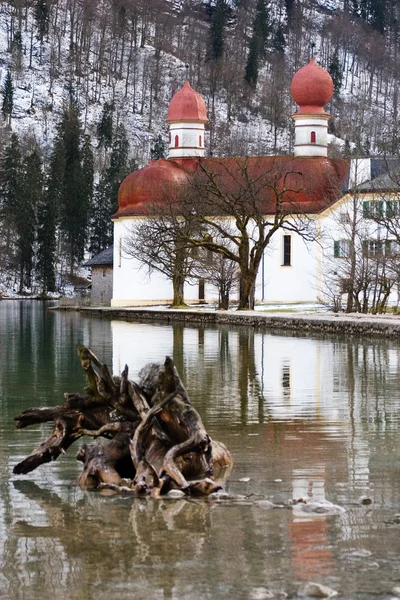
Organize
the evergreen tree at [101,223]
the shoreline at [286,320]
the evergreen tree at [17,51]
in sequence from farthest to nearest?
the evergreen tree at [17,51]
the evergreen tree at [101,223]
the shoreline at [286,320]

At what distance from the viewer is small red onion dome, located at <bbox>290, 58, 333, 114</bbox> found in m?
76.6

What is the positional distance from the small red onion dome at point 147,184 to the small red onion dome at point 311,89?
23.7 ft

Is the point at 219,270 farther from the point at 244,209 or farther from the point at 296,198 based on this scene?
the point at 296,198

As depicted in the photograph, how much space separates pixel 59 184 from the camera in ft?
356

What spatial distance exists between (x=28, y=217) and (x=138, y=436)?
93.2m

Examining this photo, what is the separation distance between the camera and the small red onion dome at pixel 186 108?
258ft

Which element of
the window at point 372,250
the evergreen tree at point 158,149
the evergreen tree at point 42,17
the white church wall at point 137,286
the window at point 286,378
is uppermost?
the evergreen tree at point 42,17

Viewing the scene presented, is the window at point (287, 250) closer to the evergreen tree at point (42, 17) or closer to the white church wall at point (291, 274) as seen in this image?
the white church wall at point (291, 274)

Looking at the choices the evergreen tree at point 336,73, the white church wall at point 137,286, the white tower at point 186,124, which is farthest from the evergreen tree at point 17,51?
the white church wall at point 137,286

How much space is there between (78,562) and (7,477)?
3.46 metres

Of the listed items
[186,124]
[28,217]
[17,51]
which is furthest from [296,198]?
[17,51]

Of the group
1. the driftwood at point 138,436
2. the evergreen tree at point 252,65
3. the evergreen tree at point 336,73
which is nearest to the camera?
the driftwood at point 138,436

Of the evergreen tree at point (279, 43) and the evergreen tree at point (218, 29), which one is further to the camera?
the evergreen tree at point (279, 43)

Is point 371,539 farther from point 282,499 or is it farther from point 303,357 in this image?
point 303,357
